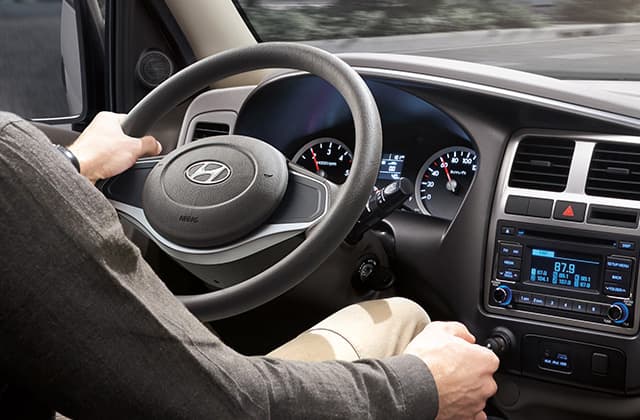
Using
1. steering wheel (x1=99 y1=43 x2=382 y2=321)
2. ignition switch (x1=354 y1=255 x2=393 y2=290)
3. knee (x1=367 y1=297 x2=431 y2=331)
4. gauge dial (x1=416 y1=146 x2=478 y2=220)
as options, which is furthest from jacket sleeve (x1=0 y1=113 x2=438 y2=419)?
gauge dial (x1=416 y1=146 x2=478 y2=220)

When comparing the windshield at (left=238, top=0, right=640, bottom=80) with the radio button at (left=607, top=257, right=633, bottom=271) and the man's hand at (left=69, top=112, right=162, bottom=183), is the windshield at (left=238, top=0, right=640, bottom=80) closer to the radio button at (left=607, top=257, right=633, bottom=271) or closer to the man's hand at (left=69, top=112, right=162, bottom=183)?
the radio button at (left=607, top=257, right=633, bottom=271)

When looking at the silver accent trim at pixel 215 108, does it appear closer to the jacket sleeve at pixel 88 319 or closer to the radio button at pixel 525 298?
the radio button at pixel 525 298

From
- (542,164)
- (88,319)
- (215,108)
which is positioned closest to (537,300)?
(542,164)

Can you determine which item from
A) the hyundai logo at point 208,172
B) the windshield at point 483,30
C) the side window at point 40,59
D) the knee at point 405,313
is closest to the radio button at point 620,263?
the knee at point 405,313

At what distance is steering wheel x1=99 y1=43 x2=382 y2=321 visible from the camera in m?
1.30

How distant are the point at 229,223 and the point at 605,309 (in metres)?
0.84

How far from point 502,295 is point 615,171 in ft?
1.16

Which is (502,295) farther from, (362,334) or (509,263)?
(362,334)

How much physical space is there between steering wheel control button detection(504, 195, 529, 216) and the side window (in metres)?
1.36

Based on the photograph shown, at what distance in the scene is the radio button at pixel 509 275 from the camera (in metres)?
1.86

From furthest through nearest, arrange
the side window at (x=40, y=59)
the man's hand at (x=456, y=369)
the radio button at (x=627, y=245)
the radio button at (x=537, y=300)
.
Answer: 1. the side window at (x=40, y=59)
2. the radio button at (x=537, y=300)
3. the radio button at (x=627, y=245)
4. the man's hand at (x=456, y=369)

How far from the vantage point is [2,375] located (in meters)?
0.87

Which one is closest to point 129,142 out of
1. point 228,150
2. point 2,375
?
point 228,150

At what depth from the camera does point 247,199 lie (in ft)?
4.60
